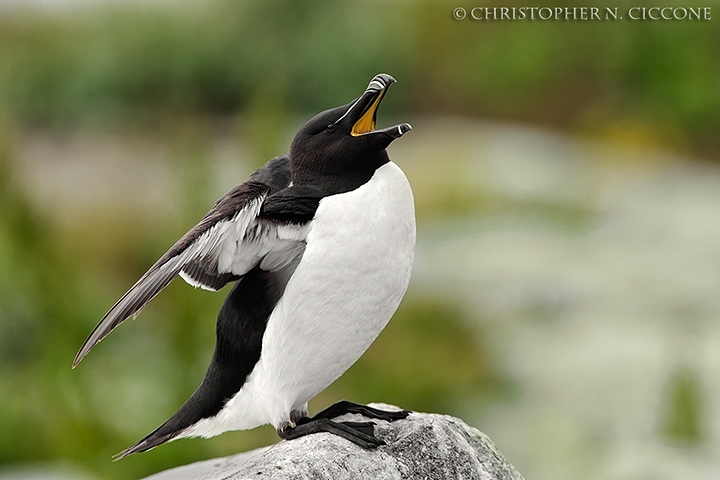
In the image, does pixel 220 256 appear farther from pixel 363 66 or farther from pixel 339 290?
pixel 363 66

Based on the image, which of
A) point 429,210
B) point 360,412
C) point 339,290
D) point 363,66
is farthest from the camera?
point 363,66

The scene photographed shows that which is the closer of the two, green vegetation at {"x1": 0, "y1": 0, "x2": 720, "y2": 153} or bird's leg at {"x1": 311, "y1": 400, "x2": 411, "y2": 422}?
bird's leg at {"x1": 311, "y1": 400, "x2": 411, "y2": 422}

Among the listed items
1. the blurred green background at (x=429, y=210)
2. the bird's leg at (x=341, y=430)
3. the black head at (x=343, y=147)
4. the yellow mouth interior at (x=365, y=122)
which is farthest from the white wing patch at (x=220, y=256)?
the blurred green background at (x=429, y=210)

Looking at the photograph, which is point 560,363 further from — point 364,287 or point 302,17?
point 302,17

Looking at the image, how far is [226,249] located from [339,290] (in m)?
0.27

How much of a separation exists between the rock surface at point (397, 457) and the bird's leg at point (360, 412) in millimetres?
14

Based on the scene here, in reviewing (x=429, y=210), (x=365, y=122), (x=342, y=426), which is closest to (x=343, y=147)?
(x=365, y=122)

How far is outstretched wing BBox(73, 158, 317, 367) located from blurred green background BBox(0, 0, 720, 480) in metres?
1.57

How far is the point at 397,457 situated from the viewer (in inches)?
81.0

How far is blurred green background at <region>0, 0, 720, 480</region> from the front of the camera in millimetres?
4152

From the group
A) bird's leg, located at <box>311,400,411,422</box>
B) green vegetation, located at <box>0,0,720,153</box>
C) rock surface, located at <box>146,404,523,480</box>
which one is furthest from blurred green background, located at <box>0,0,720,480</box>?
rock surface, located at <box>146,404,523,480</box>

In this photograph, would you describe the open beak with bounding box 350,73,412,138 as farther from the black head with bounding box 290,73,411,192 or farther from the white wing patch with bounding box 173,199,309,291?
the white wing patch with bounding box 173,199,309,291

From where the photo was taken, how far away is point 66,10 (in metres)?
9.05

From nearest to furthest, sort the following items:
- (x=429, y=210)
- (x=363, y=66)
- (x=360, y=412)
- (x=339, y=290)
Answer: (x=339, y=290), (x=360, y=412), (x=429, y=210), (x=363, y=66)
